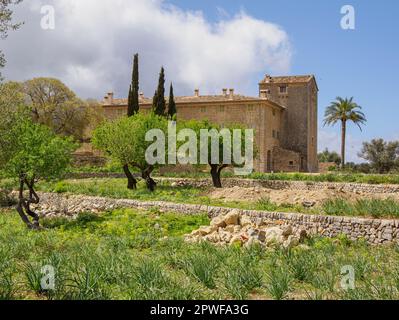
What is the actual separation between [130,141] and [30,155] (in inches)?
400

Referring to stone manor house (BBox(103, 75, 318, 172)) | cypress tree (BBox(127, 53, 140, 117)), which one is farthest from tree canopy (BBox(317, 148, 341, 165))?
cypress tree (BBox(127, 53, 140, 117))

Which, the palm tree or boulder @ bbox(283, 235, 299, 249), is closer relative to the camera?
boulder @ bbox(283, 235, 299, 249)

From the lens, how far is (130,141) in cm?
2823

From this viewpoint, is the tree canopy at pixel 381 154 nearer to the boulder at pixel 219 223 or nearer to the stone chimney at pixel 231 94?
the stone chimney at pixel 231 94

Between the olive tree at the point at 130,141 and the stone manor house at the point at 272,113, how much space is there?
17.9 metres

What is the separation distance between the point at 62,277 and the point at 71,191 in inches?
784

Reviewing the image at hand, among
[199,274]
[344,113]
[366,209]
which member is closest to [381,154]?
[344,113]

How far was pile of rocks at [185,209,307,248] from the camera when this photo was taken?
12422 mm

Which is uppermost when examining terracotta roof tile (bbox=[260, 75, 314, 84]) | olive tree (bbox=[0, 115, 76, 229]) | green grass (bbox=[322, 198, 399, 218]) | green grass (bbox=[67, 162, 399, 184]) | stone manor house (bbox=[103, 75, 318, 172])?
terracotta roof tile (bbox=[260, 75, 314, 84])

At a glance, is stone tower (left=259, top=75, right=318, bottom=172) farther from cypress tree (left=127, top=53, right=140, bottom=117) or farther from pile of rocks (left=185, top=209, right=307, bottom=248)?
pile of rocks (left=185, top=209, right=307, bottom=248)

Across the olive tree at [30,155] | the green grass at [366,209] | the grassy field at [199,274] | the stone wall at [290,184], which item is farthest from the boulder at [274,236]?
the stone wall at [290,184]

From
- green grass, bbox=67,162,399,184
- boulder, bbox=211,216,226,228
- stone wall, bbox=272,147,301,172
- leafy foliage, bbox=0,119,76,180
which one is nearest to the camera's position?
boulder, bbox=211,216,226,228

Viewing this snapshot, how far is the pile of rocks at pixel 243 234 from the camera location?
12422mm

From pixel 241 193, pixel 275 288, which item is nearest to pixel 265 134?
pixel 241 193
